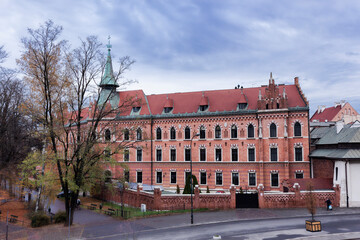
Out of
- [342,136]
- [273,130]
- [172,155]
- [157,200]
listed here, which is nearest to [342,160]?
[342,136]

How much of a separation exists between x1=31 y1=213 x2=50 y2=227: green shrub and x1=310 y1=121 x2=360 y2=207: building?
93.0 feet

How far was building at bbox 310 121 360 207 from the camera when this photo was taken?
103 ft

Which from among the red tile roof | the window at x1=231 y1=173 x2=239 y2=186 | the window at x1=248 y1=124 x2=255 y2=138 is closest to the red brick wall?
the window at x1=248 y1=124 x2=255 y2=138

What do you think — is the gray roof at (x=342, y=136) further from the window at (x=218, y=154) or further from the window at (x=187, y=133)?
the window at (x=187, y=133)

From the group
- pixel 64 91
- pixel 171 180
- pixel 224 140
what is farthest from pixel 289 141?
pixel 64 91

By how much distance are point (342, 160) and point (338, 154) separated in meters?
1.58

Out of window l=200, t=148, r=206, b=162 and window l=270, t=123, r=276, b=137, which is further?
window l=200, t=148, r=206, b=162

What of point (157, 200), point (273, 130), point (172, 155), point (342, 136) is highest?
point (273, 130)

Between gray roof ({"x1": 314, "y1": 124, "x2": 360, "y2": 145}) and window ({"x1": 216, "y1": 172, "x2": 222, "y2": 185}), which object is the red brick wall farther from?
window ({"x1": 216, "y1": 172, "x2": 222, "y2": 185})

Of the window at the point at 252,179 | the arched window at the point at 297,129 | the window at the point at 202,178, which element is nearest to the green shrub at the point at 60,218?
the window at the point at 202,178

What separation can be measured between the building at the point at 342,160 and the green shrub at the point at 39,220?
28.4m

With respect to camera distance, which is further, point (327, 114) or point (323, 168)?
point (327, 114)

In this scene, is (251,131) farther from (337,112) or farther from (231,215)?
(337,112)

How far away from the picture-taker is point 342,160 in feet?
107
